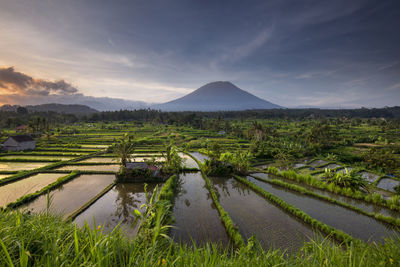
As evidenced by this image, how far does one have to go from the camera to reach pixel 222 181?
2145cm

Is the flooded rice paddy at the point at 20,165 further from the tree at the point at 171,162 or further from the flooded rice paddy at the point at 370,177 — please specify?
the flooded rice paddy at the point at 370,177

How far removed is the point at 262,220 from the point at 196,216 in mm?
5160

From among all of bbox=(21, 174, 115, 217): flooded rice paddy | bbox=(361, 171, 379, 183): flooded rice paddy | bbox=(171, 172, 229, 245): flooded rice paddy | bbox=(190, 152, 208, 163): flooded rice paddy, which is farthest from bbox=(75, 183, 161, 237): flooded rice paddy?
bbox=(361, 171, 379, 183): flooded rice paddy

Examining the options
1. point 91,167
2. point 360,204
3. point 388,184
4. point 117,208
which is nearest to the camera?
point 117,208

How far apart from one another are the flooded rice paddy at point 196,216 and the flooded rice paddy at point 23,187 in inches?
577

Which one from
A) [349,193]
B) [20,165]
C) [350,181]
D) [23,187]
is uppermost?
[350,181]

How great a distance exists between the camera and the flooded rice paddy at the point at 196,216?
37.1ft

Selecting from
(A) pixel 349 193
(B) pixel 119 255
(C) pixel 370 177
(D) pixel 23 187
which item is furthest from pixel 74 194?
(C) pixel 370 177

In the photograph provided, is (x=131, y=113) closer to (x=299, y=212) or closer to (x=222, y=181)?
(x=222, y=181)

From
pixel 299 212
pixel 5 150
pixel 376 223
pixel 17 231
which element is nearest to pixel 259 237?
pixel 299 212

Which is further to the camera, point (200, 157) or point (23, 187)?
point (200, 157)

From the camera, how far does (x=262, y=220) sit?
13281 mm

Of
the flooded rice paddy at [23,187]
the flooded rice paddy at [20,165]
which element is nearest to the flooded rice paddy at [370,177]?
the flooded rice paddy at [23,187]

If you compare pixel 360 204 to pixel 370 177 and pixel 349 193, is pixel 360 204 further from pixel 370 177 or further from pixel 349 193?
pixel 370 177
